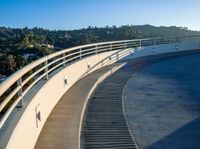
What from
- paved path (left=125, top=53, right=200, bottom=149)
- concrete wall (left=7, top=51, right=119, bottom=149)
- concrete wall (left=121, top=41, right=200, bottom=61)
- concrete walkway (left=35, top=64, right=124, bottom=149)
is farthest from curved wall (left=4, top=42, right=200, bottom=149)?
concrete wall (left=121, top=41, right=200, bottom=61)

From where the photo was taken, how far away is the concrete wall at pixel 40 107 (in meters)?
6.61

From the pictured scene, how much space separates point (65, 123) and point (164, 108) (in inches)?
171

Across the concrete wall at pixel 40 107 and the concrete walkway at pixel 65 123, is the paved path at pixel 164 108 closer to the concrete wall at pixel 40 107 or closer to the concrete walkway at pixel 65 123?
the concrete walkway at pixel 65 123

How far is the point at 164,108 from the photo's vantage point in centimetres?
1283

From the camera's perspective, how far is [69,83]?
48.6ft

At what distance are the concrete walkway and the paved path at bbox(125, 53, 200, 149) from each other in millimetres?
1528

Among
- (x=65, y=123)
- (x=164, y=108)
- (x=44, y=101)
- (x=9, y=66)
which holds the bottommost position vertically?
(x=9, y=66)

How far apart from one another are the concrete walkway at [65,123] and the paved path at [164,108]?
5.01 feet

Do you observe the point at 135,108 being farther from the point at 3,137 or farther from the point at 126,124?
the point at 3,137

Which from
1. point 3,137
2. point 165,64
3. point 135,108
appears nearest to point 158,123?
point 135,108

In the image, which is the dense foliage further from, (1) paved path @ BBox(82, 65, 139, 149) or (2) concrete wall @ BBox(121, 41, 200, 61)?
(1) paved path @ BBox(82, 65, 139, 149)

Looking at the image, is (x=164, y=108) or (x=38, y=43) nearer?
(x=164, y=108)

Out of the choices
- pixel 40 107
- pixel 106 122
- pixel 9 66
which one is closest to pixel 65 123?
pixel 40 107

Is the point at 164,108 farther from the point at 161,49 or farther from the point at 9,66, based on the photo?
the point at 9,66
